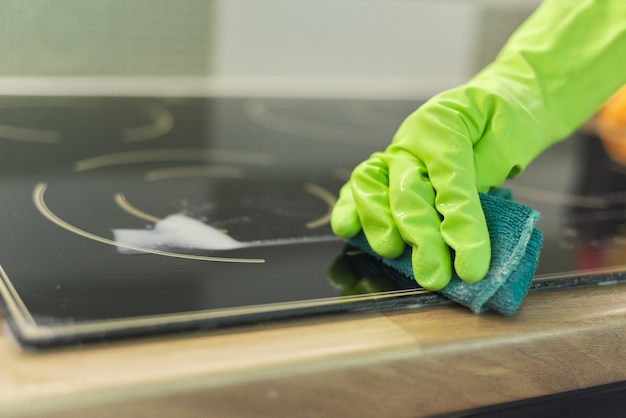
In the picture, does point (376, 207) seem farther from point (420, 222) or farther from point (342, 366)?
point (342, 366)

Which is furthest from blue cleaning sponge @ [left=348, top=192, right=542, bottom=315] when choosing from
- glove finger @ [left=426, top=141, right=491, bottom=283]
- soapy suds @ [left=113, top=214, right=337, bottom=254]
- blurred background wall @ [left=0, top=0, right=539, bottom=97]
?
blurred background wall @ [left=0, top=0, right=539, bottom=97]

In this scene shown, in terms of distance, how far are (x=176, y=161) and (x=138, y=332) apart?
41cm

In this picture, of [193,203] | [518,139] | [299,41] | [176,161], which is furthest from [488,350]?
[299,41]

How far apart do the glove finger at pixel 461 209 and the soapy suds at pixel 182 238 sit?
117mm

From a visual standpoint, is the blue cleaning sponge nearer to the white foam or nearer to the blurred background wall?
the white foam

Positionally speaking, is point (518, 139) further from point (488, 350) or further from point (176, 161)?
point (176, 161)

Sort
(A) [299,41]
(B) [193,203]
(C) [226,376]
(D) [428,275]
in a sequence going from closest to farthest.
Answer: (C) [226,376] → (D) [428,275] → (B) [193,203] → (A) [299,41]

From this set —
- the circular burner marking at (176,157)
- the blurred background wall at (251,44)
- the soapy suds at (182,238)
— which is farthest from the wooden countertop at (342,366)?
the blurred background wall at (251,44)

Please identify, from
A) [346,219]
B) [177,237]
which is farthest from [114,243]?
[346,219]

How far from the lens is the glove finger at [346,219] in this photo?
539mm

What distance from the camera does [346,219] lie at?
0.54 metres

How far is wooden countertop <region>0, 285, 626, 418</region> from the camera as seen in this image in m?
0.35

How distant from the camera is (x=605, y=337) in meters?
0.48

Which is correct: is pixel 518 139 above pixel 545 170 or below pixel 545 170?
above
